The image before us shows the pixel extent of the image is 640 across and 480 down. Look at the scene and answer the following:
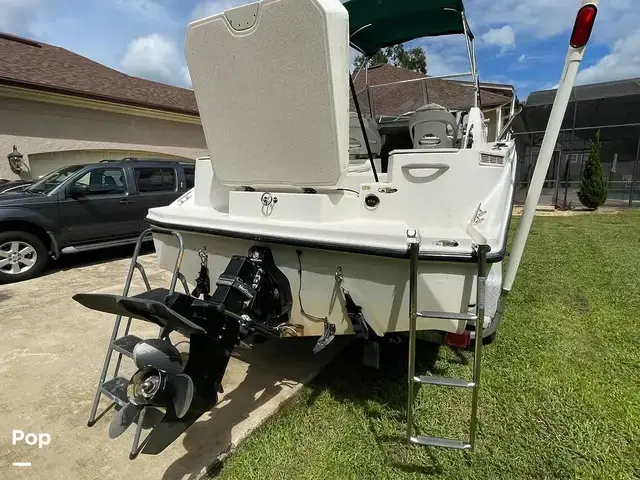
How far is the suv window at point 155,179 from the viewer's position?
675cm

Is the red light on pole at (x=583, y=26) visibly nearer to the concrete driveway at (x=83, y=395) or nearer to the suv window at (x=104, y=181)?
the concrete driveway at (x=83, y=395)

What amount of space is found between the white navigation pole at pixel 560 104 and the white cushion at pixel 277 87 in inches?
58.2

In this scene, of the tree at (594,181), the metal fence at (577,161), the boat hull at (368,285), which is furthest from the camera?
the metal fence at (577,161)

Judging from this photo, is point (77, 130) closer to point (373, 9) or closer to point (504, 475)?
point (373, 9)

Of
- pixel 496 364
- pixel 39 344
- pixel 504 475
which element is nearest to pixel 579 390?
pixel 496 364

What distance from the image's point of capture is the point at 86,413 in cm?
255

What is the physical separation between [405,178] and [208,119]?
1.35 meters

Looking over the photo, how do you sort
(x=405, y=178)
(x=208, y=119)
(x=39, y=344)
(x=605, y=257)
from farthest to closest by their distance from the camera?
(x=605, y=257) < (x=39, y=344) < (x=208, y=119) < (x=405, y=178)

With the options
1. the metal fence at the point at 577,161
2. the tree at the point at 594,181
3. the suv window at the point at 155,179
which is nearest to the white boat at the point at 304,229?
the suv window at the point at 155,179

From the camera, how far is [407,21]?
3844 millimetres

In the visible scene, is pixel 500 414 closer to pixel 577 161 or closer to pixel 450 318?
pixel 450 318

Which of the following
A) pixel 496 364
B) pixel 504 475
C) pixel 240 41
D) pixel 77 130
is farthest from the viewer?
pixel 77 130

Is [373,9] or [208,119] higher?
[373,9]

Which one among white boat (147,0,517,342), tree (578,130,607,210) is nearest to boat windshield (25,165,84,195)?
white boat (147,0,517,342)
